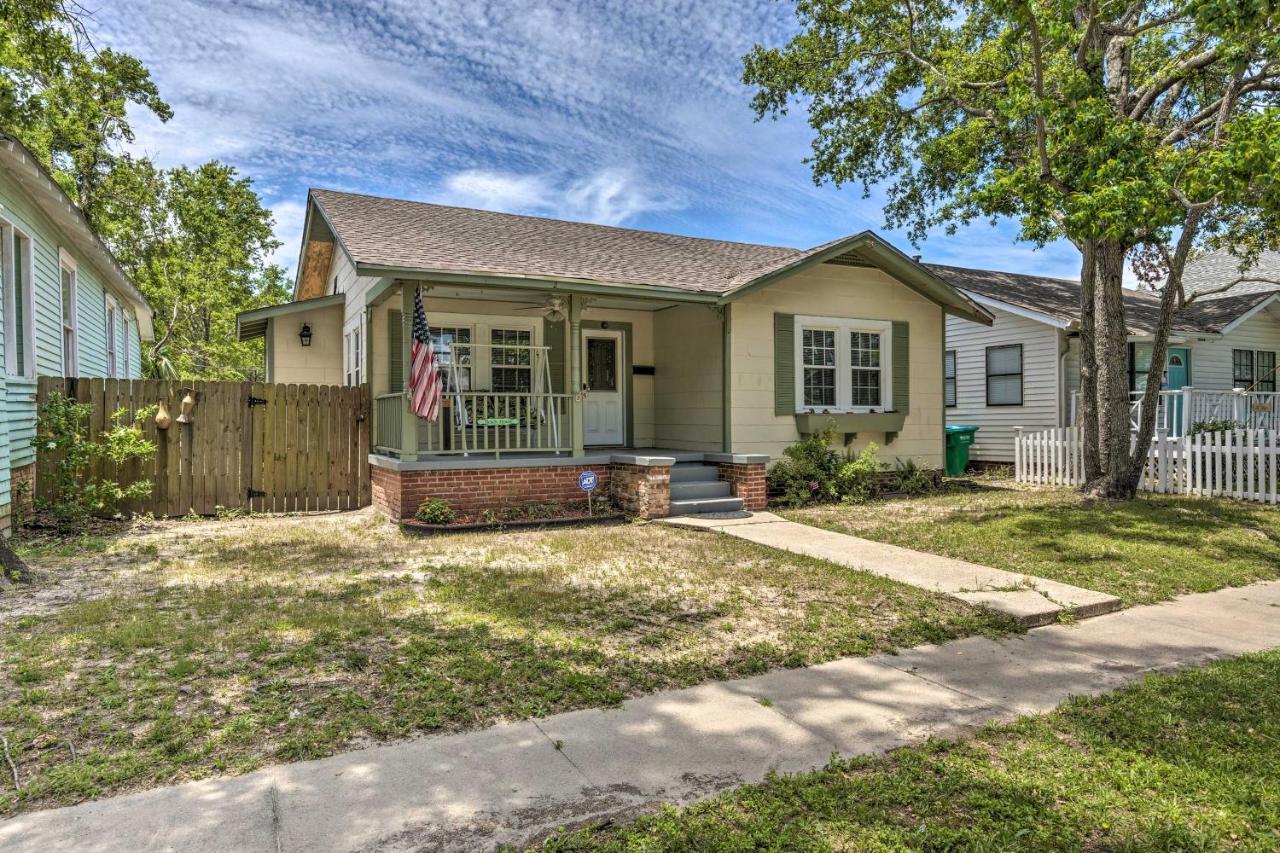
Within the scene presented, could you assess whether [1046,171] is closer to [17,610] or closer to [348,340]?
[348,340]

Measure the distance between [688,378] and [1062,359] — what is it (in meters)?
8.85

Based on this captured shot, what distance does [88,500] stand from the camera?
8977 mm

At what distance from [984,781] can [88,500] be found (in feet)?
33.4

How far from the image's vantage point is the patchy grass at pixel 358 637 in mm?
3240

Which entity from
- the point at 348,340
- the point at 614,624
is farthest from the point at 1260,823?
the point at 348,340

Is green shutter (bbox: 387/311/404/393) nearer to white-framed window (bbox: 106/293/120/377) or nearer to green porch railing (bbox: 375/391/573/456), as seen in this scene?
green porch railing (bbox: 375/391/573/456)

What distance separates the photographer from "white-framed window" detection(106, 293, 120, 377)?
14.3 meters

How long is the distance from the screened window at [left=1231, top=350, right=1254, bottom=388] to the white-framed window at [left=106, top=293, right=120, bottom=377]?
25234mm

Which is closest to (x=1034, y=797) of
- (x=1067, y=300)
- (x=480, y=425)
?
(x=480, y=425)

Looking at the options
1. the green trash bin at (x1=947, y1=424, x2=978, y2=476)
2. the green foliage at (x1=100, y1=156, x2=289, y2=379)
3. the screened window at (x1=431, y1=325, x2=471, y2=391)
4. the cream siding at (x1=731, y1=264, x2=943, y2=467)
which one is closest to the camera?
the screened window at (x1=431, y1=325, x2=471, y2=391)

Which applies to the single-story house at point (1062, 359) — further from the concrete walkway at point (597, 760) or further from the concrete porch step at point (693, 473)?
the concrete walkway at point (597, 760)

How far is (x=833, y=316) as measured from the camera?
477 inches

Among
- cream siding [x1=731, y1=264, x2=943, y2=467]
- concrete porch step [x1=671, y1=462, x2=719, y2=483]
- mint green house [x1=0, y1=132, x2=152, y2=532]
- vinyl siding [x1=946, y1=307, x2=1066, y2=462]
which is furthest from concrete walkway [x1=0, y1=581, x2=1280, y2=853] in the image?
vinyl siding [x1=946, y1=307, x2=1066, y2=462]

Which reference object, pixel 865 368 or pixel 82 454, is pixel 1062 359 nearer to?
pixel 865 368
